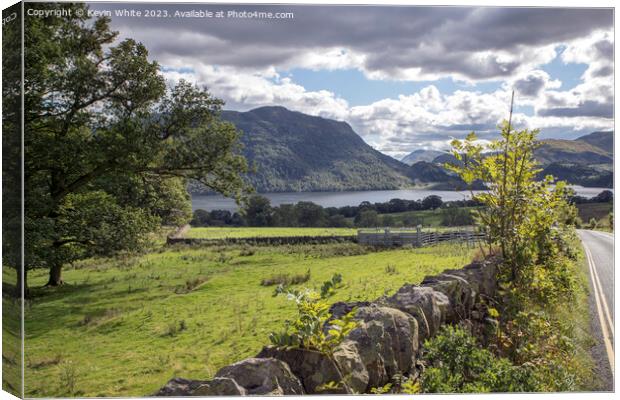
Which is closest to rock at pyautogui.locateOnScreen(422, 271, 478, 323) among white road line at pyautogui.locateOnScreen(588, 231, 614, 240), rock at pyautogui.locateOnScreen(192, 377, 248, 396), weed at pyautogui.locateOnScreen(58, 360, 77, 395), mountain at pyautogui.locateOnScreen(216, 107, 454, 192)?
mountain at pyautogui.locateOnScreen(216, 107, 454, 192)

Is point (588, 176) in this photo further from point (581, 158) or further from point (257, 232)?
point (257, 232)

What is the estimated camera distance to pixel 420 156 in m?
7.85

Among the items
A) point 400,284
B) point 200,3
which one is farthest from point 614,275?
point 200,3

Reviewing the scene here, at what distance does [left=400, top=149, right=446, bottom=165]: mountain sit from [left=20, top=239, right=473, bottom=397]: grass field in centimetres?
158

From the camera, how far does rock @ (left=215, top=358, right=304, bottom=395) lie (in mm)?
4910

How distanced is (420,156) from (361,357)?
11.2 ft

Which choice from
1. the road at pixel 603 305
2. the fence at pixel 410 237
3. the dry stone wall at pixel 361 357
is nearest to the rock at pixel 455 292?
the dry stone wall at pixel 361 357

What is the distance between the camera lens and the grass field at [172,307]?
21.8 ft

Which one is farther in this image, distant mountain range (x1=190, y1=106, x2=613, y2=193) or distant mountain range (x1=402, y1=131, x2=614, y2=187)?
distant mountain range (x1=190, y1=106, x2=613, y2=193)

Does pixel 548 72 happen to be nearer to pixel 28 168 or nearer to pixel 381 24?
pixel 381 24

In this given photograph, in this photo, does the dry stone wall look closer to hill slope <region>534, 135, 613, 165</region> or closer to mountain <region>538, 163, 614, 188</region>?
mountain <region>538, 163, 614, 188</region>

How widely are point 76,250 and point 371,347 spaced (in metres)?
5.10

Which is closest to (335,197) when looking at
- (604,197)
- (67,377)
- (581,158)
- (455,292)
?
(455,292)

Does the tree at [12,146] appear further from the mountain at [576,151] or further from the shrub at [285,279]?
the mountain at [576,151]
